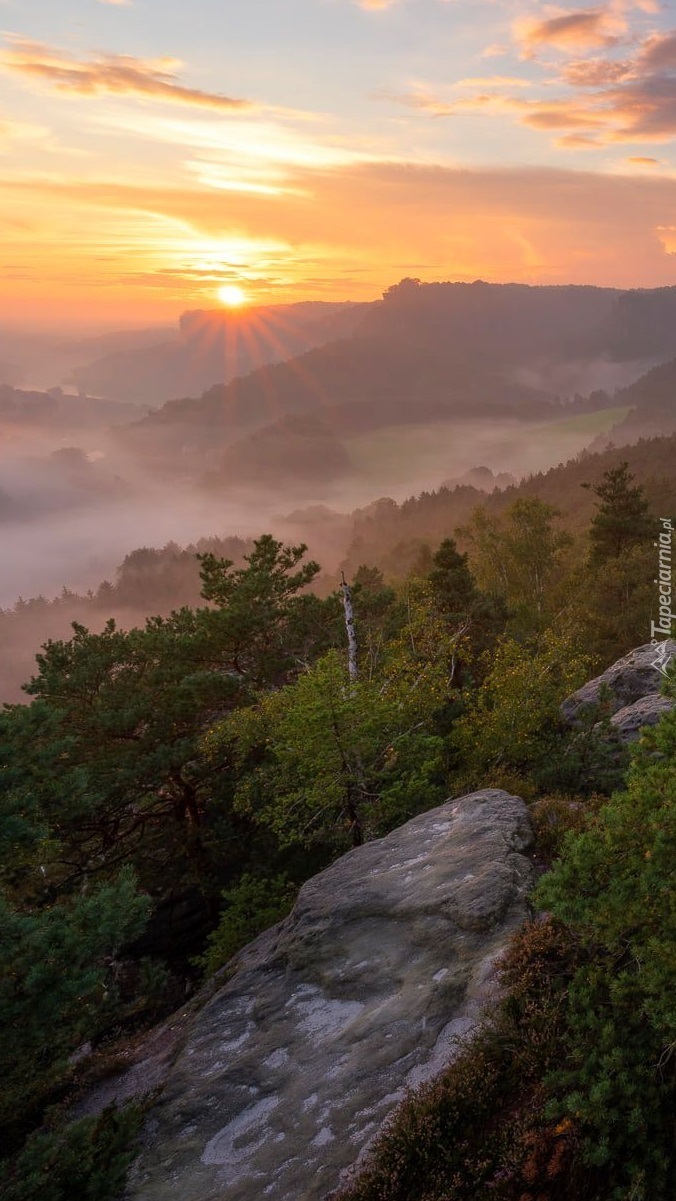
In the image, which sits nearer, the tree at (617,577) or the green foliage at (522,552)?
the tree at (617,577)

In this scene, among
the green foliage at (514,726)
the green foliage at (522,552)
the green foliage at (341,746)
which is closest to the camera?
the green foliage at (341,746)

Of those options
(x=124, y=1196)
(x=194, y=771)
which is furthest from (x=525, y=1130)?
(x=194, y=771)

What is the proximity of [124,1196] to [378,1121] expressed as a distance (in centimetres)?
394

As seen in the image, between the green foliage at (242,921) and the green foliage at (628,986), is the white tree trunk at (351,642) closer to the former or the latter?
the green foliage at (242,921)

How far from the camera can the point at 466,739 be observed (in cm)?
2252

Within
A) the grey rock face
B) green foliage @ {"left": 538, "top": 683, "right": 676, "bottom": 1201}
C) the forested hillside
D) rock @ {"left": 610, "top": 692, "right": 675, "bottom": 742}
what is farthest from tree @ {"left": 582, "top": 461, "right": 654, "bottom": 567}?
green foliage @ {"left": 538, "top": 683, "right": 676, "bottom": 1201}

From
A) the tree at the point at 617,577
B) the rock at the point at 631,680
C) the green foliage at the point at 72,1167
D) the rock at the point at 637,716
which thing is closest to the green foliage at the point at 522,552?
the tree at the point at 617,577

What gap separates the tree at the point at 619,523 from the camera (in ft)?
165

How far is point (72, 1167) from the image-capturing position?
9.59m

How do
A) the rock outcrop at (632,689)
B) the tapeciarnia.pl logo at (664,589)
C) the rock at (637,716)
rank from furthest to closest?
the tapeciarnia.pl logo at (664,589), the rock outcrop at (632,689), the rock at (637,716)

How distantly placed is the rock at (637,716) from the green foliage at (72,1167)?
51.7ft

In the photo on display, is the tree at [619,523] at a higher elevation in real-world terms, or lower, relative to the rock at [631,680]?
higher

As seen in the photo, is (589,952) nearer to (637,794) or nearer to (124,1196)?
(637,794)

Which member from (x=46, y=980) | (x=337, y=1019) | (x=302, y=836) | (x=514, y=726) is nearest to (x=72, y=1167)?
(x=46, y=980)
